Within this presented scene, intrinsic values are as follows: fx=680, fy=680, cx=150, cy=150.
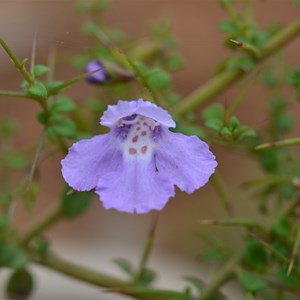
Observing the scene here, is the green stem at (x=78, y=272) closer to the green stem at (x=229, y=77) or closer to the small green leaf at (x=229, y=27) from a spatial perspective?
the green stem at (x=229, y=77)

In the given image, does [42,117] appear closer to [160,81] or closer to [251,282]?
[160,81]

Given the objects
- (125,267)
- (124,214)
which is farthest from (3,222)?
(124,214)

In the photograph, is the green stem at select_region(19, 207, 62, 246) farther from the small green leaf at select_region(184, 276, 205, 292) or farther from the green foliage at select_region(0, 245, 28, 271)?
the small green leaf at select_region(184, 276, 205, 292)

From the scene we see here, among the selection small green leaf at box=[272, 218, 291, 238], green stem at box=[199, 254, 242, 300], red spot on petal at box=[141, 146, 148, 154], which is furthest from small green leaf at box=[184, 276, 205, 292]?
red spot on petal at box=[141, 146, 148, 154]

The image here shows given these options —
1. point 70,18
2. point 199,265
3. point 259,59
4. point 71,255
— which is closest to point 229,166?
point 199,265

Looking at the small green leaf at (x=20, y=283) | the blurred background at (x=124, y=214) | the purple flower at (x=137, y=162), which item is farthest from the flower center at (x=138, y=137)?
the blurred background at (x=124, y=214)

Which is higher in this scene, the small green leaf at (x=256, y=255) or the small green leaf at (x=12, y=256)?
the small green leaf at (x=256, y=255)

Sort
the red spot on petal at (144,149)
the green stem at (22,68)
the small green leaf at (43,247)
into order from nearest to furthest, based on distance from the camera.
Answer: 1. the green stem at (22,68)
2. the red spot on petal at (144,149)
3. the small green leaf at (43,247)

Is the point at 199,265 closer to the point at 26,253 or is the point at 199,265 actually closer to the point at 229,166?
the point at 229,166
